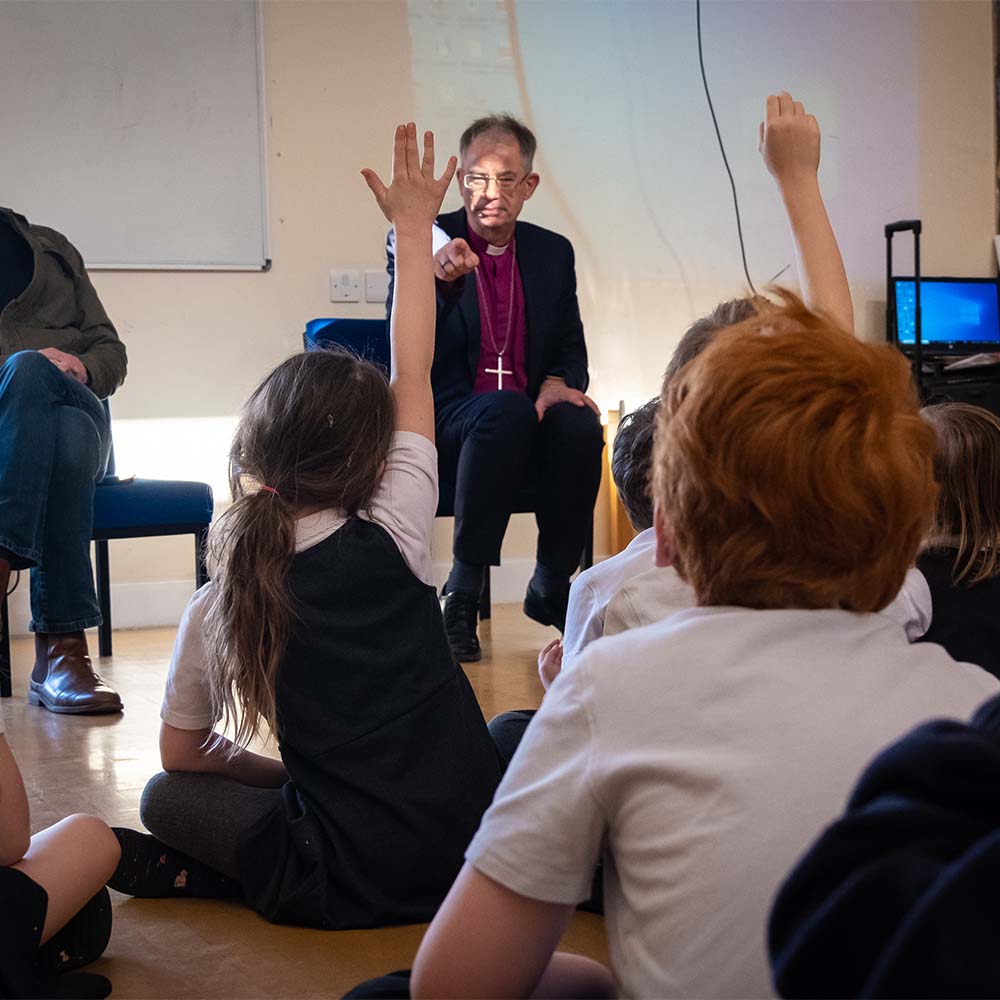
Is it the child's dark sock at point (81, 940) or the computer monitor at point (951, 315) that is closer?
the child's dark sock at point (81, 940)

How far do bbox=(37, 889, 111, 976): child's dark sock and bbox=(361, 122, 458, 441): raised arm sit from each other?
0.63 metres

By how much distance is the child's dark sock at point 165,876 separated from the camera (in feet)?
5.02

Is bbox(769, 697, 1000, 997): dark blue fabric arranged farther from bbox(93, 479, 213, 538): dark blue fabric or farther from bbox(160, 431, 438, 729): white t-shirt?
bbox(93, 479, 213, 538): dark blue fabric

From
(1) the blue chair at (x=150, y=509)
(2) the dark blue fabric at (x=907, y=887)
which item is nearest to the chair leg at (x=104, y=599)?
(1) the blue chair at (x=150, y=509)

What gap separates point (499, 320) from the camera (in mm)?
3404

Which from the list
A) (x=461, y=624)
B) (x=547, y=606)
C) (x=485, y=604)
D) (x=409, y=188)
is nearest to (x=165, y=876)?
(x=409, y=188)

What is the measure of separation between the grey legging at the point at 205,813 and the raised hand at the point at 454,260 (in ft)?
3.83

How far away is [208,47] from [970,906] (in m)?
4.06

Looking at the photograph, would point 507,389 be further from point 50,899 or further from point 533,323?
point 50,899

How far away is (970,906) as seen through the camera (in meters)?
0.40

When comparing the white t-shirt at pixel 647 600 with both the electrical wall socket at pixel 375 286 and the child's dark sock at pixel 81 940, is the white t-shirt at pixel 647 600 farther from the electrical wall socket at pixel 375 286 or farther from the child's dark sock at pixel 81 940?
the electrical wall socket at pixel 375 286

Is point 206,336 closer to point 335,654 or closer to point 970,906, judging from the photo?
point 335,654

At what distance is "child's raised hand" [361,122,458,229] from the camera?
62.1 inches

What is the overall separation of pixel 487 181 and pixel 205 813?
6.86ft
